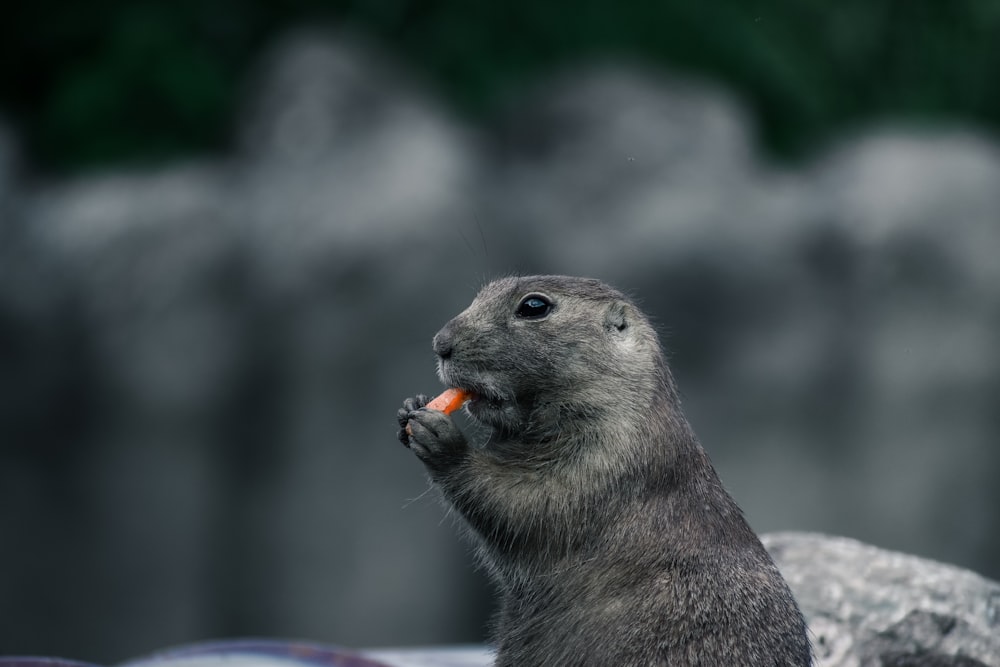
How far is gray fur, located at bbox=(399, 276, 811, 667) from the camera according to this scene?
11.2 feet

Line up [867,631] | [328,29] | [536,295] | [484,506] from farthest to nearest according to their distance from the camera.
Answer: [328,29] < [867,631] < [536,295] < [484,506]

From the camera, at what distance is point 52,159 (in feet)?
28.5

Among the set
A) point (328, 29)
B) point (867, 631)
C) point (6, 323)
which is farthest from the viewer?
point (328, 29)

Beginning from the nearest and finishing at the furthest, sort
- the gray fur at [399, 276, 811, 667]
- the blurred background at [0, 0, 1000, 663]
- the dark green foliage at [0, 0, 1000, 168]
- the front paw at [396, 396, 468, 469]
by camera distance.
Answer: the gray fur at [399, 276, 811, 667], the front paw at [396, 396, 468, 469], the blurred background at [0, 0, 1000, 663], the dark green foliage at [0, 0, 1000, 168]

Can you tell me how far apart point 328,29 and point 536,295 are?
5.70 metres

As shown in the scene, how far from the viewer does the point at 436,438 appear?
3.67 meters

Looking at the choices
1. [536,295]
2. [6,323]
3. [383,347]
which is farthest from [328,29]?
[536,295]

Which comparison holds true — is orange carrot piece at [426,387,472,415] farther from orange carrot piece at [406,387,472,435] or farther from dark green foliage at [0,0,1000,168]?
dark green foliage at [0,0,1000,168]

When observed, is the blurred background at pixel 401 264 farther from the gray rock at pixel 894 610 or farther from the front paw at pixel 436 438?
the front paw at pixel 436 438

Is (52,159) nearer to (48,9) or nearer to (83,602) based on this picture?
(48,9)

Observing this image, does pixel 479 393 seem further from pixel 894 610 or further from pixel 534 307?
pixel 894 610

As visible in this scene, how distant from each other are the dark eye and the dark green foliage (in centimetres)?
533

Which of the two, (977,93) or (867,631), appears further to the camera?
(977,93)

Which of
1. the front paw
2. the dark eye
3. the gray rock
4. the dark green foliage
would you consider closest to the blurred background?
the dark green foliage
